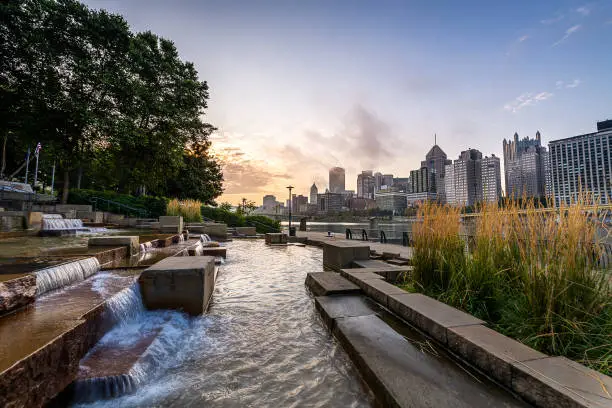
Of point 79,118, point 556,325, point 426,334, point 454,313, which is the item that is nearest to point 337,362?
point 426,334

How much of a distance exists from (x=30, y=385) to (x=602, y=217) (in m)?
4.51

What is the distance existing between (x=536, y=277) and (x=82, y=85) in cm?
1961

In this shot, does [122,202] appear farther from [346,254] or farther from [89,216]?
[346,254]

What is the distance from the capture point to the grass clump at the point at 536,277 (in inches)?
84.1

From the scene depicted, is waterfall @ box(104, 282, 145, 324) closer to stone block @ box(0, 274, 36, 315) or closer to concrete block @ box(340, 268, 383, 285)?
stone block @ box(0, 274, 36, 315)

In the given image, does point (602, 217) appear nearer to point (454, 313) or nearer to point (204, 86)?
point (454, 313)

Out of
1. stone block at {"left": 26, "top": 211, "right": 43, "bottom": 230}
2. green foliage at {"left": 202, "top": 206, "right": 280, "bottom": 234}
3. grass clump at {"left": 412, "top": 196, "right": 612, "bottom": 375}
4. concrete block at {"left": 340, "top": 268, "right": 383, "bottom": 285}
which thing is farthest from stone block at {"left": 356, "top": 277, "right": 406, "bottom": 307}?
green foliage at {"left": 202, "top": 206, "right": 280, "bottom": 234}

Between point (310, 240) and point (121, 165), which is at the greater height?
point (121, 165)

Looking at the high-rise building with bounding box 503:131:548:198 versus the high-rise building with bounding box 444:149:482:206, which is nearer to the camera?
the high-rise building with bounding box 503:131:548:198

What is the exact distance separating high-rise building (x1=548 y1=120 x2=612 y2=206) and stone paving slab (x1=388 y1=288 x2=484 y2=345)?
153 centimetres

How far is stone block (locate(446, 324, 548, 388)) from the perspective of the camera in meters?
1.88

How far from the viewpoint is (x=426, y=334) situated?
2.68m

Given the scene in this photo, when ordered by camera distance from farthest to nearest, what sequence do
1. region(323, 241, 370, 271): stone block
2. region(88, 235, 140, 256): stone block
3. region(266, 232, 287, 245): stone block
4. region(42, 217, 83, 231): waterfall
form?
region(266, 232, 287, 245): stone block
region(42, 217, 83, 231): waterfall
region(323, 241, 370, 271): stone block
region(88, 235, 140, 256): stone block

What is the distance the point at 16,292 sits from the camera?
8.04ft
